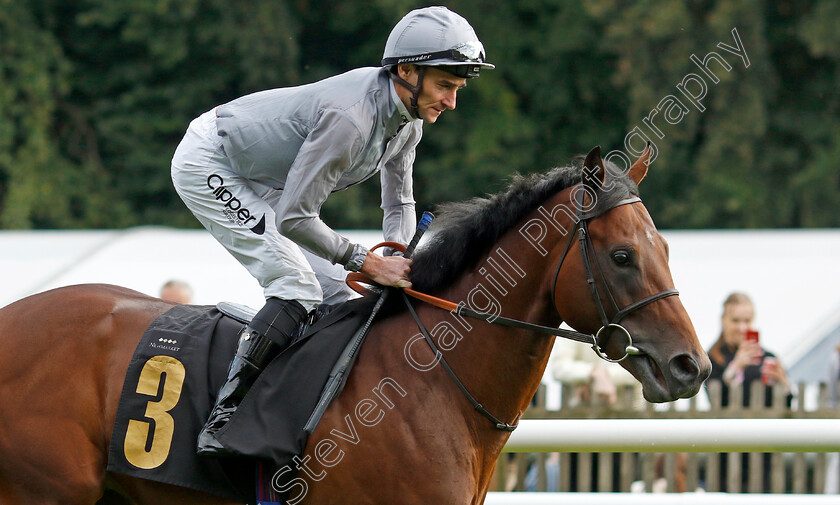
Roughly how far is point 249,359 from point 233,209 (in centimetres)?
61

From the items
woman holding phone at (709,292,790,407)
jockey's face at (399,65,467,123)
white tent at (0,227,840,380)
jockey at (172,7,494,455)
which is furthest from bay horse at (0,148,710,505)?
white tent at (0,227,840,380)

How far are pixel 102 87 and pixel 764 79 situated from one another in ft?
37.3

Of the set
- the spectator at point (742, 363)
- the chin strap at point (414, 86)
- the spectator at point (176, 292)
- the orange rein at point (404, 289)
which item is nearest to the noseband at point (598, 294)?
the orange rein at point (404, 289)

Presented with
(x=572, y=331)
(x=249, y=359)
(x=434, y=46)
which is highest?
(x=434, y=46)

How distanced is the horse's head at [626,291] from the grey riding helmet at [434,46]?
0.61 meters

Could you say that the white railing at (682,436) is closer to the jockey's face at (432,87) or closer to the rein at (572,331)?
the rein at (572,331)

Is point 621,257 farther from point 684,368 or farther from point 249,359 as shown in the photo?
point 249,359

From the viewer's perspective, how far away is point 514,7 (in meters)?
17.1

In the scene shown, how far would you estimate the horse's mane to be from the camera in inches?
140

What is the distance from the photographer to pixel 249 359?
A: 3.45m

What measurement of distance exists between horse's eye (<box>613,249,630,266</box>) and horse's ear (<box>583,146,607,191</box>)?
248 millimetres

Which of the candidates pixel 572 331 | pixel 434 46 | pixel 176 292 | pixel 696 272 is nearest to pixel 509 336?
pixel 572 331

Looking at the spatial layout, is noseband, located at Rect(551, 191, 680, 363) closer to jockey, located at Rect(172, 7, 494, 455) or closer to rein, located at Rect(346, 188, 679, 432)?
rein, located at Rect(346, 188, 679, 432)

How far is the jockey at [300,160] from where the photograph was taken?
3.42 m
